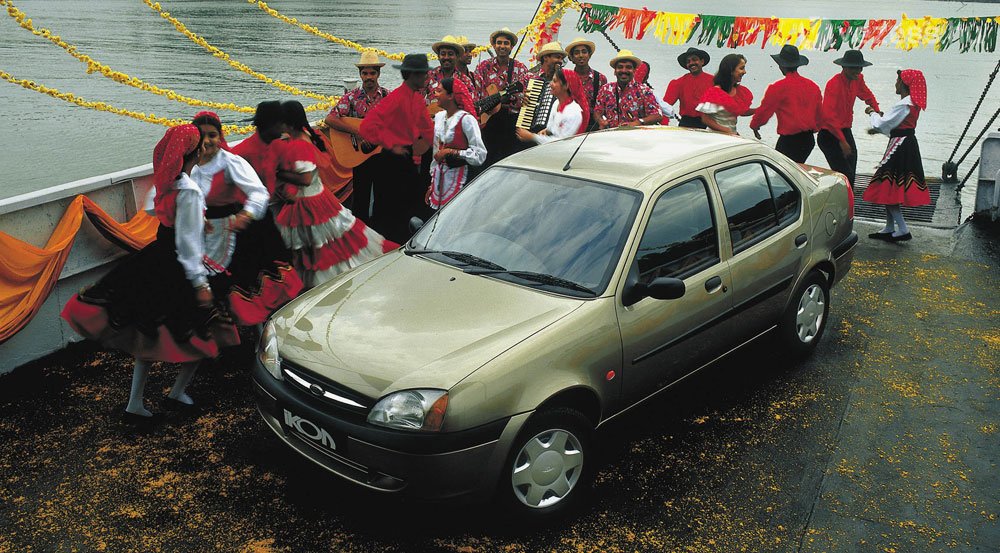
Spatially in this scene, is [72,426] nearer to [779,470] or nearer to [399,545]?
[399,545]

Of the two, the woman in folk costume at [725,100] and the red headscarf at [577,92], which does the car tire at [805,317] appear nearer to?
the red headscarf at [577,92]

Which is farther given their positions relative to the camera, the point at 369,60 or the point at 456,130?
the point at 369,60

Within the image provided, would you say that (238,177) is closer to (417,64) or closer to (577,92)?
(417,64)

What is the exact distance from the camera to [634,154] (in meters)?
4.80

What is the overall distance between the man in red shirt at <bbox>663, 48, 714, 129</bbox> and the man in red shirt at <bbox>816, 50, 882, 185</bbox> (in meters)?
1.27

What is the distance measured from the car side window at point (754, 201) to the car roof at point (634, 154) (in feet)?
0.40

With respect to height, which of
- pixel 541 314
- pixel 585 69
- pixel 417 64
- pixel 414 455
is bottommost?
pixel 414 455

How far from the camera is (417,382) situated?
3.46 metres

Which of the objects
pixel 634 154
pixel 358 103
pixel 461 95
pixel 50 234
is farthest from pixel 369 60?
pixel 634 154

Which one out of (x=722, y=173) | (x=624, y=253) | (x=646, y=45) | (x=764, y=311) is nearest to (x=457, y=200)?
(x=624, y=253)

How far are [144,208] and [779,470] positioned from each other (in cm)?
483

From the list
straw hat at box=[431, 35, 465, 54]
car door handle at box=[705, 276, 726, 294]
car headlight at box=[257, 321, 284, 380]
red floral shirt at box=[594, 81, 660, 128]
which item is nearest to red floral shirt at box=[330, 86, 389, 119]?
straw hat at box=[431, 35, 465, 54]

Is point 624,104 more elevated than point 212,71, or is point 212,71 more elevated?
point 624,104

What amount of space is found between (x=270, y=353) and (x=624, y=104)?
17.5 feet
